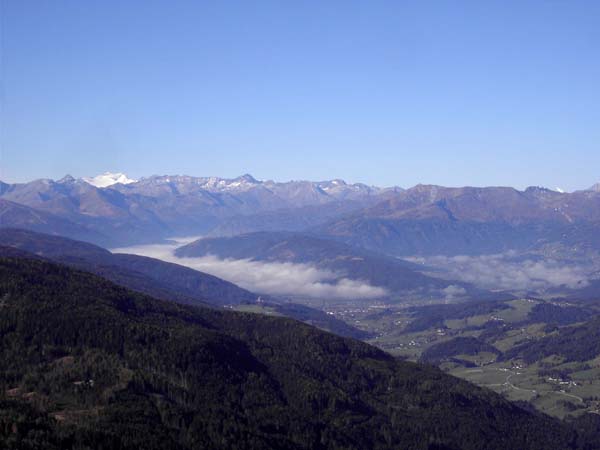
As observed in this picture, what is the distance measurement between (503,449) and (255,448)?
6498 centimetres

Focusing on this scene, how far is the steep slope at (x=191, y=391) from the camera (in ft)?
379

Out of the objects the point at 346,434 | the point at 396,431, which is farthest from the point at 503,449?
the point at 346,434

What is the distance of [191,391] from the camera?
142 metres

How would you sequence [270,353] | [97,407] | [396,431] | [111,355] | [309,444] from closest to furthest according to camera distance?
1. [97,407]
2. [309,444]
3. [111,355]
4. [396,431]
5. [270,353]

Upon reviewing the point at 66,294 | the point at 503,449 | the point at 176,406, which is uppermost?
the point at 66,294

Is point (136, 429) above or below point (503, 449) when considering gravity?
above

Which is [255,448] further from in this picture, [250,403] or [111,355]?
[111,355]

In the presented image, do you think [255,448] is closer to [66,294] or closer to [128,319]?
[128,319]

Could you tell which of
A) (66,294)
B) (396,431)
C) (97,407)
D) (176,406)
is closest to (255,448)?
(176,406)

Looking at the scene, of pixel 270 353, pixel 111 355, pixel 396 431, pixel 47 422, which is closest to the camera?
pixel 47 422

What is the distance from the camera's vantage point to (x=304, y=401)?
516 ft

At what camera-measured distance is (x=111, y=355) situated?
146625 millimetres

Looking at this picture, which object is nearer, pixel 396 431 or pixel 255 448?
pixel 255 448

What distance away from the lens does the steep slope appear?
115 metres
